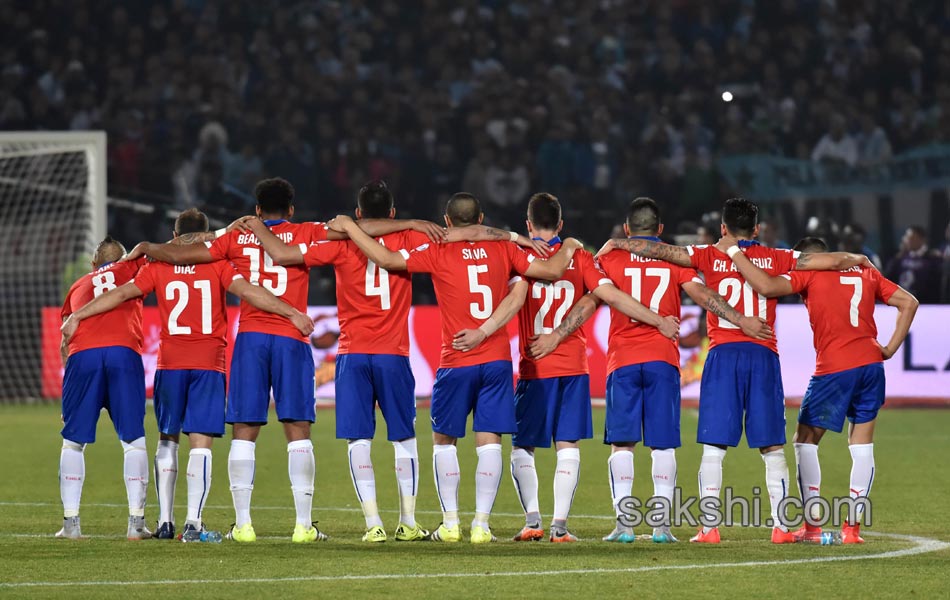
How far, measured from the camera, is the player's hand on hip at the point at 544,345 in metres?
7.81

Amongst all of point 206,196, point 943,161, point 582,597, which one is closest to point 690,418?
point 943,161

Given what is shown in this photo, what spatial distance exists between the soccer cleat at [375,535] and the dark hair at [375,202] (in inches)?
66.9

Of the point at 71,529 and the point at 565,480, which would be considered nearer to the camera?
the point at 565,480

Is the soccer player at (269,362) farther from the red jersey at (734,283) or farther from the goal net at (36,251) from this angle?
the goal net at (36,251)

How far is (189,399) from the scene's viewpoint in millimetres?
7980

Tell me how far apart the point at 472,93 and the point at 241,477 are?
1754 centimetres

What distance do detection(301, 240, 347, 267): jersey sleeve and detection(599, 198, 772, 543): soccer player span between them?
1489mm

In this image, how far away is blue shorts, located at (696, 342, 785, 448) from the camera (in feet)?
25.4

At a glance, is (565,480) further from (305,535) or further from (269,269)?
(269,269)

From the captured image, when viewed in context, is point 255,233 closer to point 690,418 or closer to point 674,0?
point 690,418

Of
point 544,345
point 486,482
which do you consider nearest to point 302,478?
point 486,482

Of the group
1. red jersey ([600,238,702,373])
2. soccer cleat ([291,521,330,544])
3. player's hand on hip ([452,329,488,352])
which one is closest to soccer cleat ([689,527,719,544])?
red jersey ([600,238,702,373])

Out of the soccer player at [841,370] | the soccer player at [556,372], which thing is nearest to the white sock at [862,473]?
the soccer player at [841,370]

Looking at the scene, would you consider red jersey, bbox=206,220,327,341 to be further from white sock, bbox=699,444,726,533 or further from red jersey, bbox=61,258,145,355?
white sock, bbox=699,444,726,533
